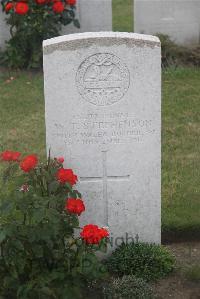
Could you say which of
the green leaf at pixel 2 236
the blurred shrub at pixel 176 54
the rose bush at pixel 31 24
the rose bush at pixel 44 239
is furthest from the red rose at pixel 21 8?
the green leaf at pixel 2 236

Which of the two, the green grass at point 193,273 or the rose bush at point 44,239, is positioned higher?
the rose bush at point 44,239

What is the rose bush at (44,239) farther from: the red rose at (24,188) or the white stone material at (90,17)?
the white stone material at (90,17)

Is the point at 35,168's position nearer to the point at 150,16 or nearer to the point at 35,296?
the point at 35,296

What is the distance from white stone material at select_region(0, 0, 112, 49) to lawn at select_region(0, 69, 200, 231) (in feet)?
2.66

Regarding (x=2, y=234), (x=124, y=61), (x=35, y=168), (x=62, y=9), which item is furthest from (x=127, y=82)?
(x=62, y=9)

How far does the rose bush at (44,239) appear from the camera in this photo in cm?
409

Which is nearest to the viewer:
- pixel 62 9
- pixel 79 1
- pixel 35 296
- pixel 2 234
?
pixel 2 234

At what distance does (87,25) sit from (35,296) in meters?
6.11

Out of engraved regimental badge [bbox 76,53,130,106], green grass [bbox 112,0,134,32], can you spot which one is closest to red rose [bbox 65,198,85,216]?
engraved regimental badge [bbox 76,53,130,106]

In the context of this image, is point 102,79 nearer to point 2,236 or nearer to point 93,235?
point 93,235

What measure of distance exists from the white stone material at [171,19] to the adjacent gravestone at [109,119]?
5.23m

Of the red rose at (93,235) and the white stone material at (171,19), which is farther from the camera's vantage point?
the white stone material at (171,19)

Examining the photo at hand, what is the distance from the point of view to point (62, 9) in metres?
9.12

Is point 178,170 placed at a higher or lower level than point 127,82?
lower
